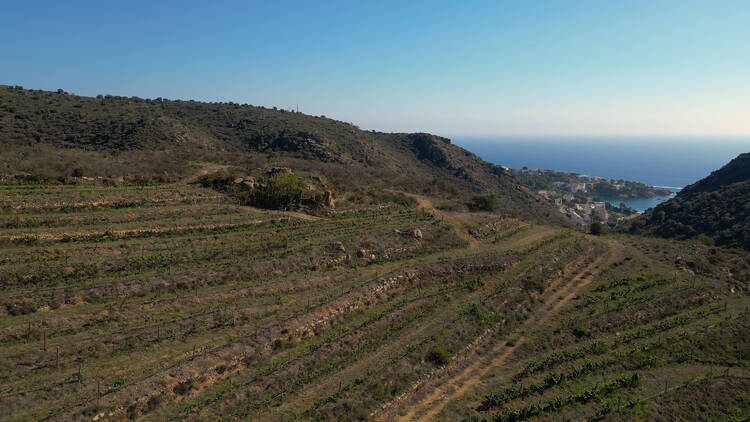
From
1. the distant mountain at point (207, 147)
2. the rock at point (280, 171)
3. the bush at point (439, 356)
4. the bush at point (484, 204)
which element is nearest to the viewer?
the bush at point (439, 356)

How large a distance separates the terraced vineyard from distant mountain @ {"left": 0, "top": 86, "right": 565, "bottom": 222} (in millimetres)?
9032

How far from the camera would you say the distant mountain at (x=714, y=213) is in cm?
4288

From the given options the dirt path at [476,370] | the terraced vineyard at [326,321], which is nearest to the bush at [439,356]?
the terraced vineyard at [326,321]

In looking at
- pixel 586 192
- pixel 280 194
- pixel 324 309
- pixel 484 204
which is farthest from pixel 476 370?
pixel 586 192

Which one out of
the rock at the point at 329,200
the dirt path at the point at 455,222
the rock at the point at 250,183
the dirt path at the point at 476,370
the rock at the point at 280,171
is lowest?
the dirt path at the point at 476,370

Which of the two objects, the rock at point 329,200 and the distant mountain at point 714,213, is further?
the distant mountain at point 714,213

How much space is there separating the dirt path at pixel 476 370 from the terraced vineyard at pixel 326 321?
0.29 ft

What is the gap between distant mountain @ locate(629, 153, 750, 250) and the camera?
4288 cm

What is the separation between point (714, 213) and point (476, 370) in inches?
2040

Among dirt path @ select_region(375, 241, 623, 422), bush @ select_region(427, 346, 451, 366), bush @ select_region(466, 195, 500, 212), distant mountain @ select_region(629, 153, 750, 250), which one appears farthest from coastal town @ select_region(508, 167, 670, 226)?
bush @ select_region(427, 346, 451, 366)

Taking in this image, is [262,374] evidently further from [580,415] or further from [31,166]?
[31,166]

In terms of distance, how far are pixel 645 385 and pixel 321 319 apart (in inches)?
539

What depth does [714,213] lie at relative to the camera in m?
48.9

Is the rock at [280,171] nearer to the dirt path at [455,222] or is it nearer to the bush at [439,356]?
the dirt path at [455,222]
